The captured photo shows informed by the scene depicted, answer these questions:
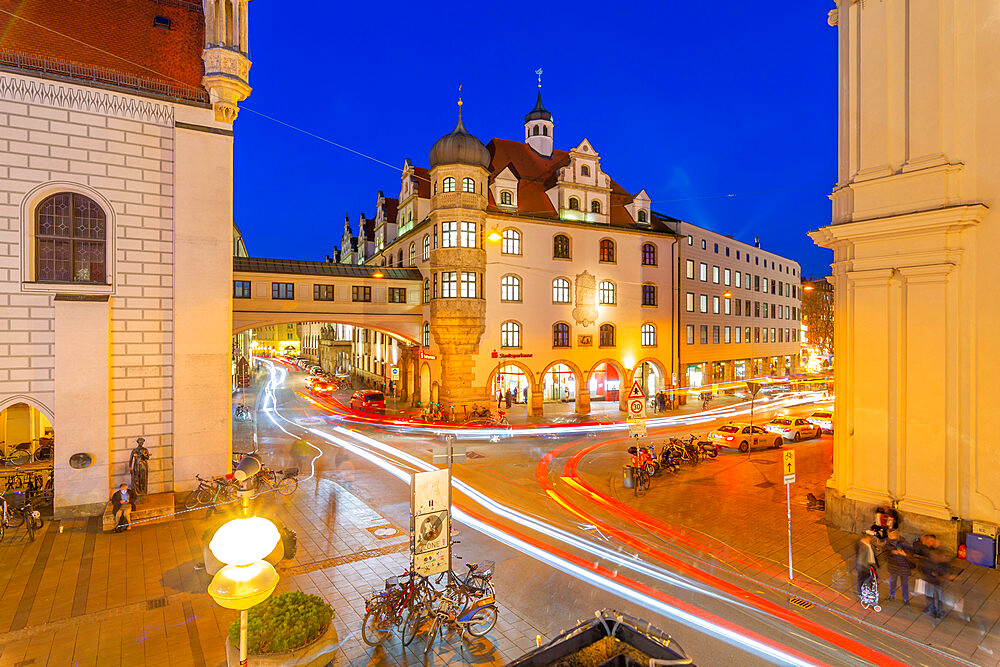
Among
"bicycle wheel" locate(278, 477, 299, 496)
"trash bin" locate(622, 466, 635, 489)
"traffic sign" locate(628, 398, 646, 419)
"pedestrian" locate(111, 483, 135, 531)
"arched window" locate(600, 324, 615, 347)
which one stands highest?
"arched window" locate(600, 324, 615, 347)

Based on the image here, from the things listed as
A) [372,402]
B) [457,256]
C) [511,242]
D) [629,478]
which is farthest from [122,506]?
[511,242]

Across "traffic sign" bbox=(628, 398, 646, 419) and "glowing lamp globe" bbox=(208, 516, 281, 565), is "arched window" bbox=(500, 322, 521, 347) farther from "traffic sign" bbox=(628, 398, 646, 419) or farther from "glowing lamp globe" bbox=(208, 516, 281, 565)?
"glowing lamp globe" bbox=(208, 516, 281, 565)

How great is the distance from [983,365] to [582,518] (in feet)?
34.3

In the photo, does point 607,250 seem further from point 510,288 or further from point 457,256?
point 457,256

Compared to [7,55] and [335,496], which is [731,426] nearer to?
[335,496]

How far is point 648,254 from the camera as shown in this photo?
4012 cm

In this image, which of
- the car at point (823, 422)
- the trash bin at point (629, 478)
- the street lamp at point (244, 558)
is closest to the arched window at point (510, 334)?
the trash bin at point (629, 478)

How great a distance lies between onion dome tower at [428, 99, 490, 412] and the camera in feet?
107

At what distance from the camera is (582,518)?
15.2 m

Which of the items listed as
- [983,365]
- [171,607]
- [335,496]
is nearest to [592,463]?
[335,496]

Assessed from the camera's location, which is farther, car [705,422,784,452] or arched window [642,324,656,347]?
arched window [642,324,656,347]

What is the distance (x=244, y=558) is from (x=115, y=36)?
18488 mm

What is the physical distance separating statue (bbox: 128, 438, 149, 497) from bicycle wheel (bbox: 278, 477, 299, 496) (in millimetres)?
3998

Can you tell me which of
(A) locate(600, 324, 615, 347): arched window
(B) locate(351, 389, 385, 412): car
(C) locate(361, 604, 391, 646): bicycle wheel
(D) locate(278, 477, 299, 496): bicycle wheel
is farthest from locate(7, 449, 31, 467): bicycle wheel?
(A) locate(600, 324, 615, 347): arched window
